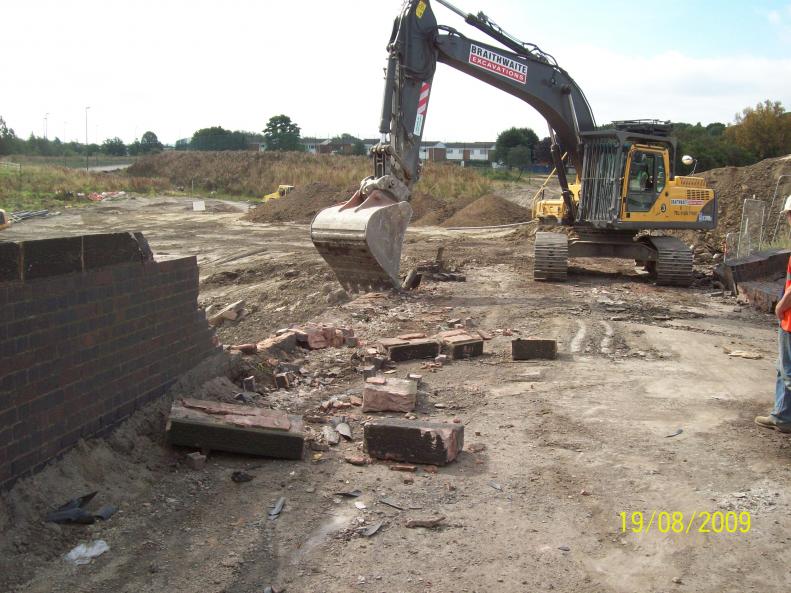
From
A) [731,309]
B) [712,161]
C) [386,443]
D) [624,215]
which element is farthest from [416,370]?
[712,161]

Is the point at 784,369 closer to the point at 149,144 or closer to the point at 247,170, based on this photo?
the point at 247,170

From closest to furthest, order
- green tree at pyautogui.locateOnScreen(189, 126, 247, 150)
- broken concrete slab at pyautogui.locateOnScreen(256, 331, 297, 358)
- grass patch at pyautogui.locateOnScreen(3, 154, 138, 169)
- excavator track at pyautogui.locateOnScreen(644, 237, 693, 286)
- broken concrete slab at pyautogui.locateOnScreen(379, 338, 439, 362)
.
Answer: broken concrete slab at pyautogui.locateOnScreen(256, 331, 297, 358), broken concrete slab at pyautogui.locateOnScreen(379, 338, 439, 362), excavator track at pyautogui.locateOnScreen(644, 237, 693, 286), grass patch at pyautogui.locateOnScreen(3, 154, 138, 169), green tree at pyautogui.locateOnScreen(189, 126, 247, 150)

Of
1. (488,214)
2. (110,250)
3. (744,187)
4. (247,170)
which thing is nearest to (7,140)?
(247,170)

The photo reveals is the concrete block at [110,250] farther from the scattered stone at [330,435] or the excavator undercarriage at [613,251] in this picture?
the excavator undercarriage at [613,251]

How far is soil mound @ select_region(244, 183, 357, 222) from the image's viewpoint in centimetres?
3075

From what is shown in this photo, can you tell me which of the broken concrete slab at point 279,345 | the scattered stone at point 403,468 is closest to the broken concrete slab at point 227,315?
the broken concrete slab at point 279,345

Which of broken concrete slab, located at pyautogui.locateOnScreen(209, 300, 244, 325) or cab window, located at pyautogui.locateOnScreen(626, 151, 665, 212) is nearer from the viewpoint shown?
broken concrete slab, located at pyautogui.locateOnScreen(209, 300, 244, 325)

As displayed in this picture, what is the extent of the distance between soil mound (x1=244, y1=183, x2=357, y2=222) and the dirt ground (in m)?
22.7

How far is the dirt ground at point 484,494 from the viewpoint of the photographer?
391 centimetres

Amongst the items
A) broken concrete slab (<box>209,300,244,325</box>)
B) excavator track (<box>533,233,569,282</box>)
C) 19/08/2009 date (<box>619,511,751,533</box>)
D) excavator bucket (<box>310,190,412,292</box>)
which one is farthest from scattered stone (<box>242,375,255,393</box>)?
excavator track (<box>533,233,569,282</box>)

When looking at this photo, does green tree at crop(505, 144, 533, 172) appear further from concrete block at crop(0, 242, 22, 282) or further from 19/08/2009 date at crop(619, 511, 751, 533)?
concrete block at crop(0, 242, 22, 282)

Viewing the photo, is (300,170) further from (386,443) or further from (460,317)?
(386,443)

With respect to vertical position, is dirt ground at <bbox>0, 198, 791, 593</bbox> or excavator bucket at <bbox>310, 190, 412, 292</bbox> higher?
excavator bucket at <bbox>310, 190, 412, 292</bbox>

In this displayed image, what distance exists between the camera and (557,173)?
15805 millimetres
